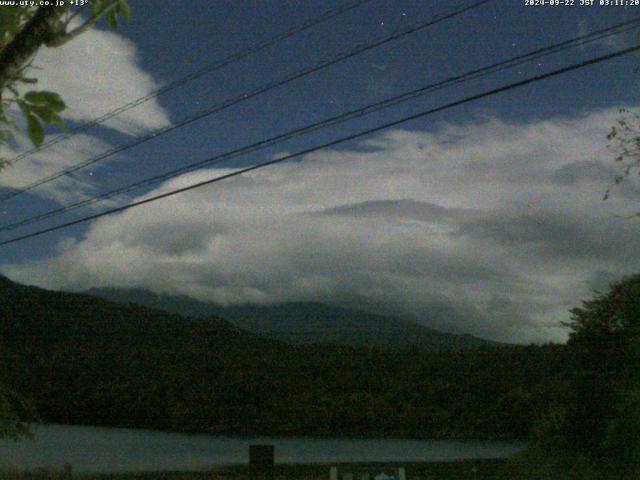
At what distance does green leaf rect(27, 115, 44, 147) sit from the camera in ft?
10.1

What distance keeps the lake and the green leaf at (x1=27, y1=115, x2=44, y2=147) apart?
19725 mm

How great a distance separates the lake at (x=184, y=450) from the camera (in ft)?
77.2

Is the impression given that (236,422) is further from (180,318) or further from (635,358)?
(635,358)

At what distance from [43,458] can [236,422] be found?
941 centimetres

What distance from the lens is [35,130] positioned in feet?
10.2

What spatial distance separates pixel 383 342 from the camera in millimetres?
37469

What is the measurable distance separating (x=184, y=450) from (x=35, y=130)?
2721 cm

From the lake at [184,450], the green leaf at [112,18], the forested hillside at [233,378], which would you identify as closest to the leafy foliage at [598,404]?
the forested hillside at [233,378]

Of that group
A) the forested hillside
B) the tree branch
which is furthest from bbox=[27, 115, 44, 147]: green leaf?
the forested hillside

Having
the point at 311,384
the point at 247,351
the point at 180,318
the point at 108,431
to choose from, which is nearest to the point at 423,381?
the point at 311,384

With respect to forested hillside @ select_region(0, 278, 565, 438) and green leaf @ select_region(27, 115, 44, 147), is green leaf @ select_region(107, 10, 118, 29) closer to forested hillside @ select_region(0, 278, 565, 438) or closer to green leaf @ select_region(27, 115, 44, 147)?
green leaf @ select_region(27, 115, 44, 147)

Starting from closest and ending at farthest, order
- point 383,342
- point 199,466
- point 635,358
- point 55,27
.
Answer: point 55,27, point 635,358, point 199,466, point 383,342

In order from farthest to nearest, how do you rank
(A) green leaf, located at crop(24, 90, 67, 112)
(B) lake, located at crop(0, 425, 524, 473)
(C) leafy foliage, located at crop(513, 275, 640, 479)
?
(B) lake, located at crop(0, 425, 524, 473) < (C) leafy foliage, located at crop(513, 275, 640, 479) < (A) green leaf, located at crop(24, 90, 67, 112)

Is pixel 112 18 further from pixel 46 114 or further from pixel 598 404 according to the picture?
pixel 598 404
